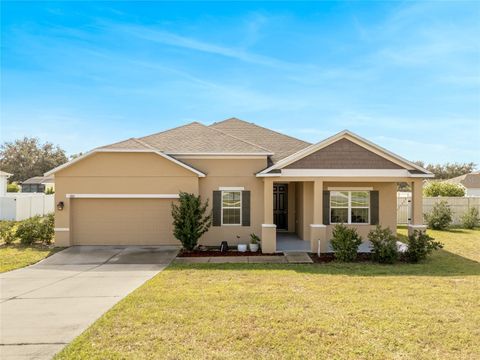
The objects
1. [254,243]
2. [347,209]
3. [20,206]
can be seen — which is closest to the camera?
Answer: [254,243]

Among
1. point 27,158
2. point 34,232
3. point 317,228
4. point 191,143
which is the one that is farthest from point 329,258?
point 27,158

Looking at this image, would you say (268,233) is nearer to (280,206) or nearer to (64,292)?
(280,206)

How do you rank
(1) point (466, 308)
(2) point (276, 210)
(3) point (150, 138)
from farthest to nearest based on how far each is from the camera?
(2) point (276, 210) → (3) point (150, 138) → (1) point (466, 308)

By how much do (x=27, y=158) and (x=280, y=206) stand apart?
66.8 m

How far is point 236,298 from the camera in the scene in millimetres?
6930

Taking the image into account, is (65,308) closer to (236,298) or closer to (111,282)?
(111,282)

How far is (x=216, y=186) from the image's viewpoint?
14273mm

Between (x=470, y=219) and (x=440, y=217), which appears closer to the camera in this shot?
(x=440, y=217)

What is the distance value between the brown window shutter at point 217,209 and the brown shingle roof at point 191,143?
202 cm

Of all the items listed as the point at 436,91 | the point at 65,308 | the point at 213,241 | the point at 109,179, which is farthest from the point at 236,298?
the point at 436,91

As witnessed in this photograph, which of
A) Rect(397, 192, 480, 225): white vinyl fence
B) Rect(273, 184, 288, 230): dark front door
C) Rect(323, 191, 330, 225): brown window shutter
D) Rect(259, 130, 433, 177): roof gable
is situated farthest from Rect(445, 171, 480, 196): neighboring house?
Rect(323, 191, 330, 225): brown window shutter

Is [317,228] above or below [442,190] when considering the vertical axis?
below

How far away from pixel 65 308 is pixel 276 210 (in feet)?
39.8

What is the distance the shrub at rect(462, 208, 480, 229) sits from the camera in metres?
20.2
